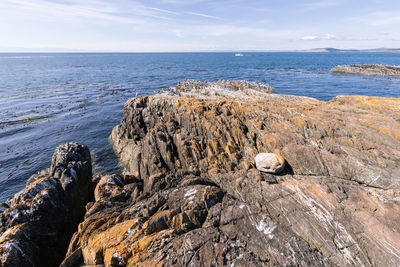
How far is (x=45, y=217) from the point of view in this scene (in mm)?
11750

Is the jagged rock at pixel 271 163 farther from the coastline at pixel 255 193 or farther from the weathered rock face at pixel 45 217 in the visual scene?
the weathered rock face at pixel 45 217

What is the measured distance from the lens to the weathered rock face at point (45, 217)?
9438 mm

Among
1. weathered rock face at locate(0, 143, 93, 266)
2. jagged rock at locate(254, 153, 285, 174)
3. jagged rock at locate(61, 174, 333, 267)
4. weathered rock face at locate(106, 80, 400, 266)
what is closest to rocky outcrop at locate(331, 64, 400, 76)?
weathered rock face at locate(106, 80, 400, 266)

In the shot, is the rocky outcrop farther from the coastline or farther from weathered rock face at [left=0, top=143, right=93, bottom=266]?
weathered rock face at [left=0, top=143, right=93, bottom=266]

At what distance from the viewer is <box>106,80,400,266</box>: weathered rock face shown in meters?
8.24

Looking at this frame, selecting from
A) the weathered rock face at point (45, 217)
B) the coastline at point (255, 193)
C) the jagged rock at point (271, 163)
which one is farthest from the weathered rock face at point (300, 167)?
the weathered rock face at point (45, 217)

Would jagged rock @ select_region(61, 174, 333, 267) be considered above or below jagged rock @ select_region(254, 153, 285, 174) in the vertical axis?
below

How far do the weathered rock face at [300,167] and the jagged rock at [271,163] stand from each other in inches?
22.1

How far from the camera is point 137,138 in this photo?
22.7m

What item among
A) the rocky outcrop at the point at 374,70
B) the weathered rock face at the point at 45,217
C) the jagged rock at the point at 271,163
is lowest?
the weathered rock face at the point at 45,217

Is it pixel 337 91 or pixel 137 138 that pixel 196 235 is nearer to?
pixel 137 138

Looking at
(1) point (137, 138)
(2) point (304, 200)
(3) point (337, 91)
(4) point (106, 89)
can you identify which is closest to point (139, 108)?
(1) point (137, 138)

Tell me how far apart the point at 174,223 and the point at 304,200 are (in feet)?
22.8

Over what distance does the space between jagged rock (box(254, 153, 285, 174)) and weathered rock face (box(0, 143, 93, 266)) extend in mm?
13288
